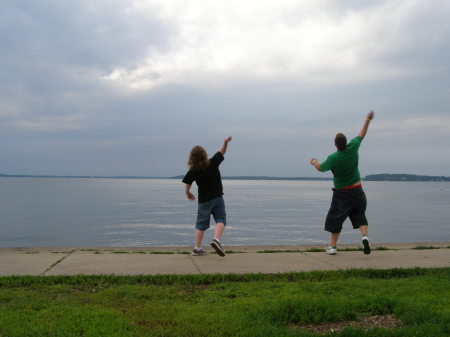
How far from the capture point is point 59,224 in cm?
2912

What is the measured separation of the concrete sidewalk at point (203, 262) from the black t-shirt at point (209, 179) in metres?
1.00

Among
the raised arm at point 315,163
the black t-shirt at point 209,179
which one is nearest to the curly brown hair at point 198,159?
the black t-shirt at point 209,179

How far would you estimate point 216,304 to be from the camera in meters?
4.52

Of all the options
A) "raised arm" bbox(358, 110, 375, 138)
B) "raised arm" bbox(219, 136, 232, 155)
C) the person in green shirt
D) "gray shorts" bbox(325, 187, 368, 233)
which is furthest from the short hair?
"raised arm" bbox(219, 136, 232, 155)

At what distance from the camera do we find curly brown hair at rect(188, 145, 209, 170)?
7383mm

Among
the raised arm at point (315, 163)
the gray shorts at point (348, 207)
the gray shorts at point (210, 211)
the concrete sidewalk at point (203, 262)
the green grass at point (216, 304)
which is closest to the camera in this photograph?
the green grass at point (216, 304)

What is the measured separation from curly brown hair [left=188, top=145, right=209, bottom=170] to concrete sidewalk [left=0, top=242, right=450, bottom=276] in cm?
144

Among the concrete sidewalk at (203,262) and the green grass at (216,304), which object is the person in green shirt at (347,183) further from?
the green grass at (216,304)

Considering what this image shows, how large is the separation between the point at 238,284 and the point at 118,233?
19004 mm

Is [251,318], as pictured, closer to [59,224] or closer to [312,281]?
[312,281]

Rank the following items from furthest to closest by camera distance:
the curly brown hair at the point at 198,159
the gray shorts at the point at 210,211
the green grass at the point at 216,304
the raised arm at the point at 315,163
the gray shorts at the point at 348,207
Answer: the gray shorts at the point at 210,211, the gray shorts at the point at 348,207, the curly brown hair at the point at 198,159, the raised arm at the point at 315,163, the green grass at the point at 216,304

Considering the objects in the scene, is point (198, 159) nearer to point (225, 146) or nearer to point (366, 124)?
point (225, 146)

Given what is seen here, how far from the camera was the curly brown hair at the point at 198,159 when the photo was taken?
7.38 meters

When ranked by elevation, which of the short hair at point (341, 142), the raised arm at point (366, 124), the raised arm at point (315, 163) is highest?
the raised arm at point (366, 124)
